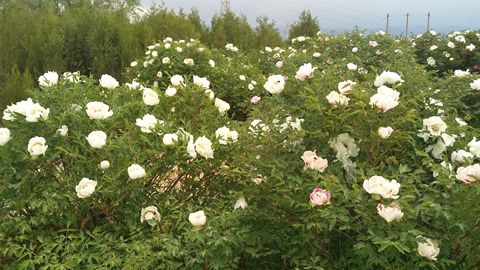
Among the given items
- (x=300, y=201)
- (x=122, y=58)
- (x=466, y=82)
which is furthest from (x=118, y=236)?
(x=122, y=58)

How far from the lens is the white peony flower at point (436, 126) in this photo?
226 centimetres

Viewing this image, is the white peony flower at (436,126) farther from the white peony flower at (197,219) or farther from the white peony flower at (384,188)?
the white peony flower at (197,219)

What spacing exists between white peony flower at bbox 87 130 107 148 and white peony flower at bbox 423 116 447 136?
1425mm

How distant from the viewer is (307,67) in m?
2.48

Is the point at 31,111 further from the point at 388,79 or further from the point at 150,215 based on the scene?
the point at 388,79

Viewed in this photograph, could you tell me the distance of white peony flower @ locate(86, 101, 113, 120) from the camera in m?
2.59

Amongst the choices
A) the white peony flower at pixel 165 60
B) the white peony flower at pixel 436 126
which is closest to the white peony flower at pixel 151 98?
the white peony flower at pixel 436 126

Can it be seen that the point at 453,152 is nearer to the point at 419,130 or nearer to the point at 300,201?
the point at 419,130

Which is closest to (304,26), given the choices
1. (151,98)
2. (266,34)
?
(266,34)

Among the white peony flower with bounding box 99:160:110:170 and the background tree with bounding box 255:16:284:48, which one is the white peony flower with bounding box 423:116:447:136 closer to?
the white peony flower with bounding box 99:160:110:170

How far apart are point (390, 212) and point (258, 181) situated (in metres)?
0.68

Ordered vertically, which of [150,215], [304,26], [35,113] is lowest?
[304,26]

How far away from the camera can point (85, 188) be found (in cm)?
241

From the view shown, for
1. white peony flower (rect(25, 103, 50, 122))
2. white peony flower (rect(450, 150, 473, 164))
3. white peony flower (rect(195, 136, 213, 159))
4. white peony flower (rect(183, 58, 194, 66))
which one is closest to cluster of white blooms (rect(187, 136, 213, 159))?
white peony flower (rect(195, 136, 213, 159))
